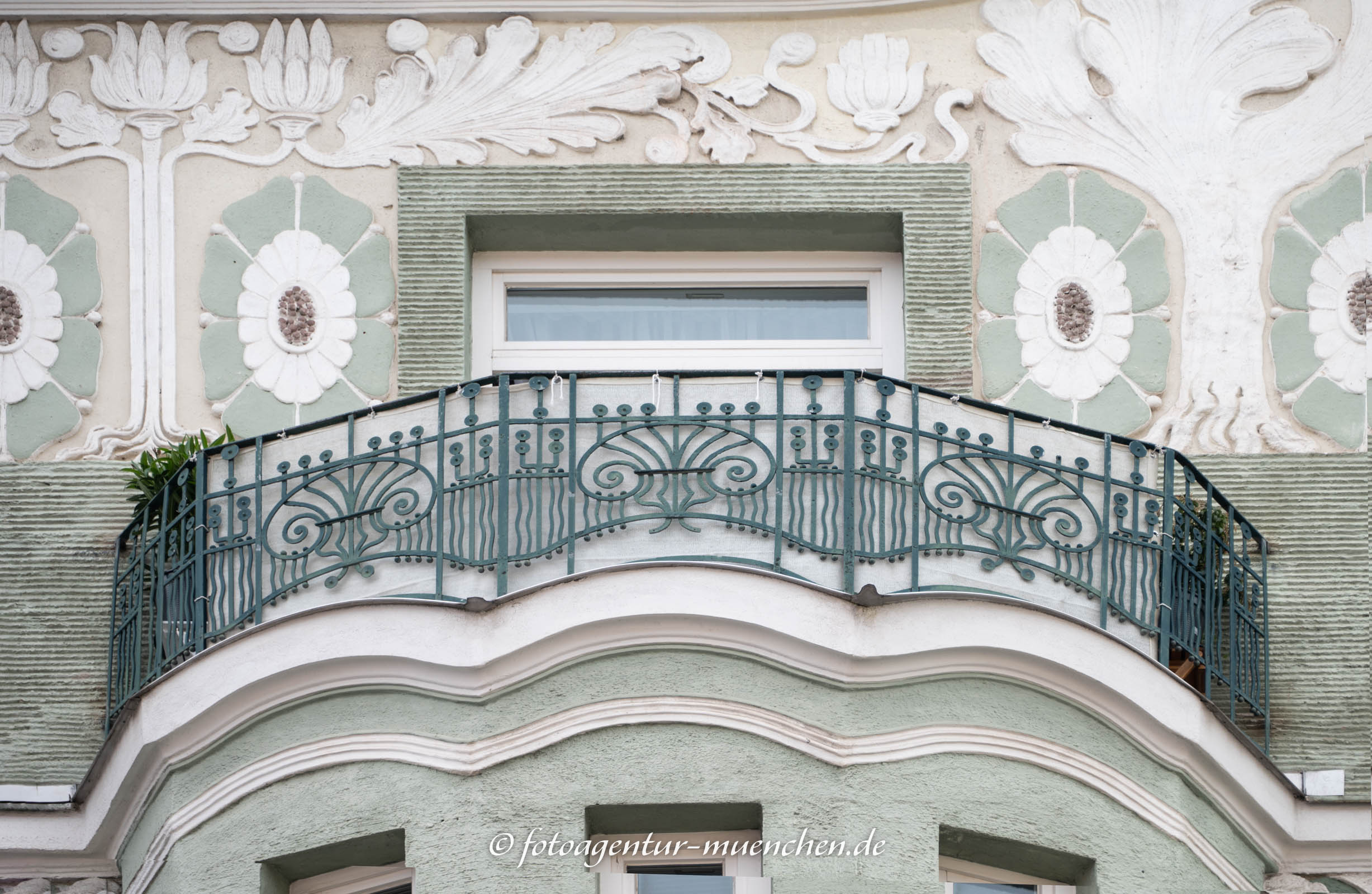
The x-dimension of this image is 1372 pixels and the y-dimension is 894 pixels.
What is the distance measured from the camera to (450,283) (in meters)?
10.1

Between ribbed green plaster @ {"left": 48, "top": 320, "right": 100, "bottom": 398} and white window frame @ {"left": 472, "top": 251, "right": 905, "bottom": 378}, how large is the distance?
1.70m

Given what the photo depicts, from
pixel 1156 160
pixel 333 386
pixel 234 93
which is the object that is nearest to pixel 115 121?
pixel 234 93

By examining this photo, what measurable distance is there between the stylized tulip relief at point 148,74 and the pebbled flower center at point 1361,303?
533 centimetres

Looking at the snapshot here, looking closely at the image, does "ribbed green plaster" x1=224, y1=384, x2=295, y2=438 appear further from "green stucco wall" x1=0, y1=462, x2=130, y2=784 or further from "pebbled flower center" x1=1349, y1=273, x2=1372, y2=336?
"pebbled flower center" x1=1349, y1=273, x2=1372, y2=336

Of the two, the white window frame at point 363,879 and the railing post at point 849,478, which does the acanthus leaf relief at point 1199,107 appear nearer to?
the railing post at point 849,478

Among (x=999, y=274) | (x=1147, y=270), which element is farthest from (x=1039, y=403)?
(x=1147, y=270)

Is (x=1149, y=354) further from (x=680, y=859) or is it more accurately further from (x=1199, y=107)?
(x=680, y=859)

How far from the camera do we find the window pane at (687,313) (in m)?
10.4

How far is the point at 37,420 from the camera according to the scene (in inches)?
393

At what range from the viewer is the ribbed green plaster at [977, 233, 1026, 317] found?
10047mm

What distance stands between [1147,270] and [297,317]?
12.6 ft

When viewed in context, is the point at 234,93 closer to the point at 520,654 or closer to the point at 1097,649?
the point at 520,654

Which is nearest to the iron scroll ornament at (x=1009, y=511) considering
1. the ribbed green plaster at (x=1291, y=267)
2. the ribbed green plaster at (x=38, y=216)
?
the ribbed green plaster at (x=1291, y=267)

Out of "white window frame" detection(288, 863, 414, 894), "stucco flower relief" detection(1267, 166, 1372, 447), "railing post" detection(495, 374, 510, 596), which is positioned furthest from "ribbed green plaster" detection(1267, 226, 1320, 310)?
"white window frame" detection(288, 863, 414, 894)
